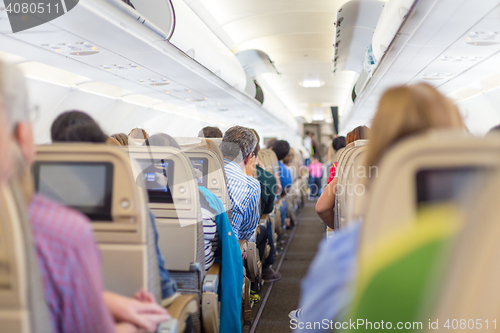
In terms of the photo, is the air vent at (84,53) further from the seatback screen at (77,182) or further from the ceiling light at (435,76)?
the ceiling light at (435,76)

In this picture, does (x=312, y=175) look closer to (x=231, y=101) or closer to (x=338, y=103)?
(x=231, y=101)

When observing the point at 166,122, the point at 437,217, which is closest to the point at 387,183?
the point at 437,217

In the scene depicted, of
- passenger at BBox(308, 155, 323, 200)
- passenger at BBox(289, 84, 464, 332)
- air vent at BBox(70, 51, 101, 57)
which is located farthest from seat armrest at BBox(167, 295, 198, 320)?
passenger at BBox(308, 155, 323, 200)

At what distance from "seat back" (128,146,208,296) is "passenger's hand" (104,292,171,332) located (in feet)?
2.26

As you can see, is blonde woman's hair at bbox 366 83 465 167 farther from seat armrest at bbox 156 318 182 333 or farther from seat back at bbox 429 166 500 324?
seat armrest at bbox 156 318 182 333

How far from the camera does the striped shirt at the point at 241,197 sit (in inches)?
124

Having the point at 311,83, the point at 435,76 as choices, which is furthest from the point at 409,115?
the point at 311,83

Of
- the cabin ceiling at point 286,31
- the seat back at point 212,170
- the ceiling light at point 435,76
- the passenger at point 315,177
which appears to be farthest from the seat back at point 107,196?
the passenger at point 315,177

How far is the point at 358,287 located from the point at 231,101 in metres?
8.24

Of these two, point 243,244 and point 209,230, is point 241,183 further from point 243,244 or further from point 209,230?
point 209,230

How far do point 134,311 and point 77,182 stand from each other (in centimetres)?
48

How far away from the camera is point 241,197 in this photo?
3.18 meters

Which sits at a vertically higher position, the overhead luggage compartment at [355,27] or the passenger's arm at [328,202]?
the overhead luggage compartment at [355,27]

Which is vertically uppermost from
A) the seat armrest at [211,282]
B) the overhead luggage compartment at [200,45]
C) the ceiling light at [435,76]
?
the overhead luggage compartment at [200,45]
